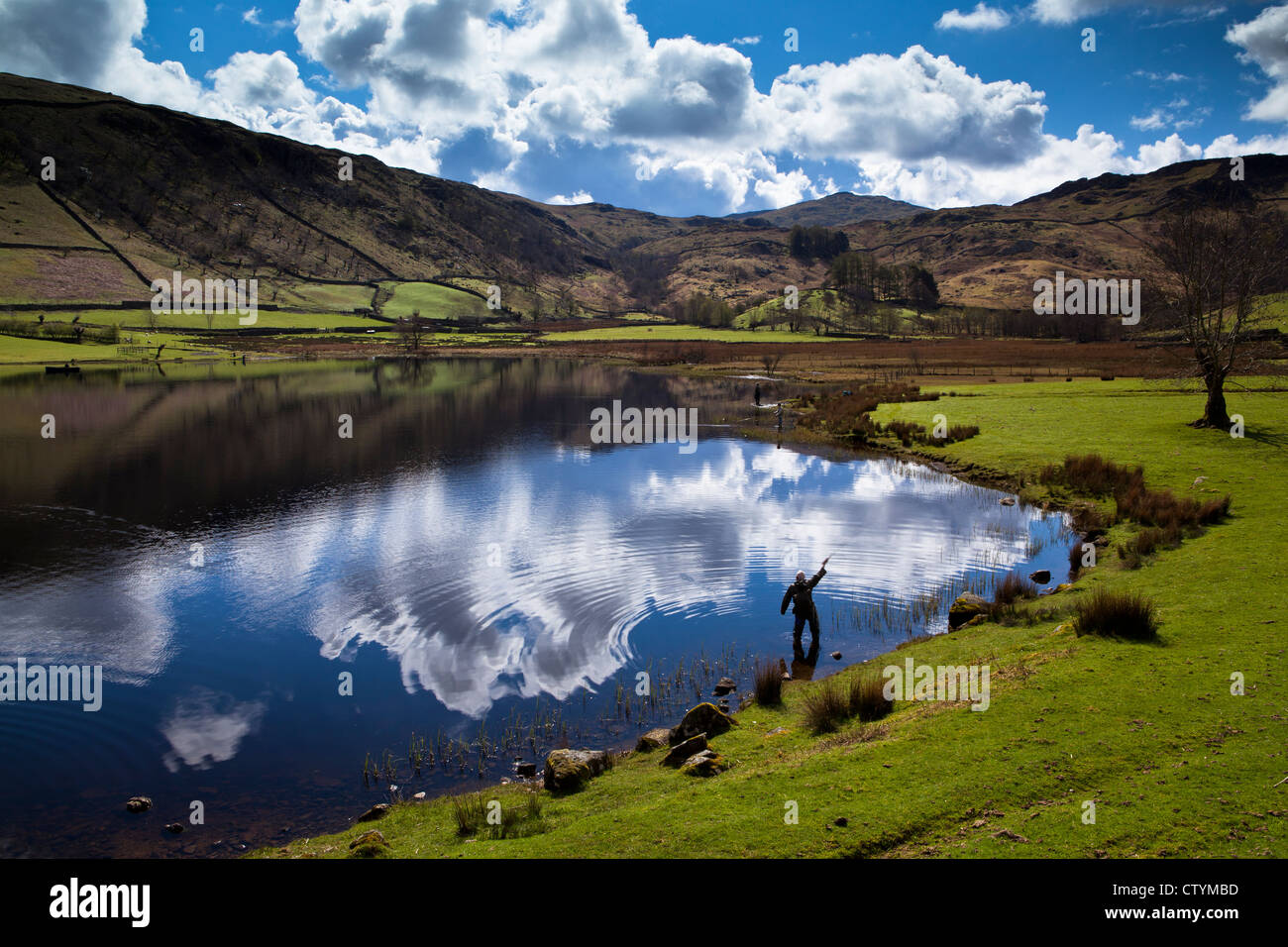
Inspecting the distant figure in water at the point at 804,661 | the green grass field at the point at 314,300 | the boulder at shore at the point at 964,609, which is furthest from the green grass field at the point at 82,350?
the boulder at shore at the point at 964,609

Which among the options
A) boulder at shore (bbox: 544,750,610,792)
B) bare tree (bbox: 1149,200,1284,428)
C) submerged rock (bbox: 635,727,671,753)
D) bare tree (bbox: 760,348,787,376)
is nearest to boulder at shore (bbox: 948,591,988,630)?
submerged rock (bbox: 635,727,671,753)

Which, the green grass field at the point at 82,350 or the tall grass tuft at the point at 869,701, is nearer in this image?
the tall grass tuft at the point at 869,701

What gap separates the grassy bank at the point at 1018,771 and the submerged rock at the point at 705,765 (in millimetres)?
313

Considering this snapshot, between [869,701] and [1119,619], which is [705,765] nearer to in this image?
[869,701]

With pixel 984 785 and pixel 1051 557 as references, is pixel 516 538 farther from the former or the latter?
pixel 984 785

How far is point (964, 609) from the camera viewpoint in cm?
1817

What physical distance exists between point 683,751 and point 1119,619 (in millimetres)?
8252

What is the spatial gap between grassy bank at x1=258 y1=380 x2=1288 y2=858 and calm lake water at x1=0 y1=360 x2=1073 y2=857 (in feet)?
8.36

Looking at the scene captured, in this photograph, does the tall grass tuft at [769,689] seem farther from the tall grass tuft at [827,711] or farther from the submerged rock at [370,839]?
the submerged rock at [370,839]

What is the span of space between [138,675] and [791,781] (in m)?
14.6

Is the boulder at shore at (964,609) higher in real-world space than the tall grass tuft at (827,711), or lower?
higher

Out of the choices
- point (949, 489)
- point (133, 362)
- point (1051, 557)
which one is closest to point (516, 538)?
point (1051, 557)

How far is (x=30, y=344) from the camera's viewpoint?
102250 mm

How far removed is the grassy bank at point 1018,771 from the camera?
7.51m
